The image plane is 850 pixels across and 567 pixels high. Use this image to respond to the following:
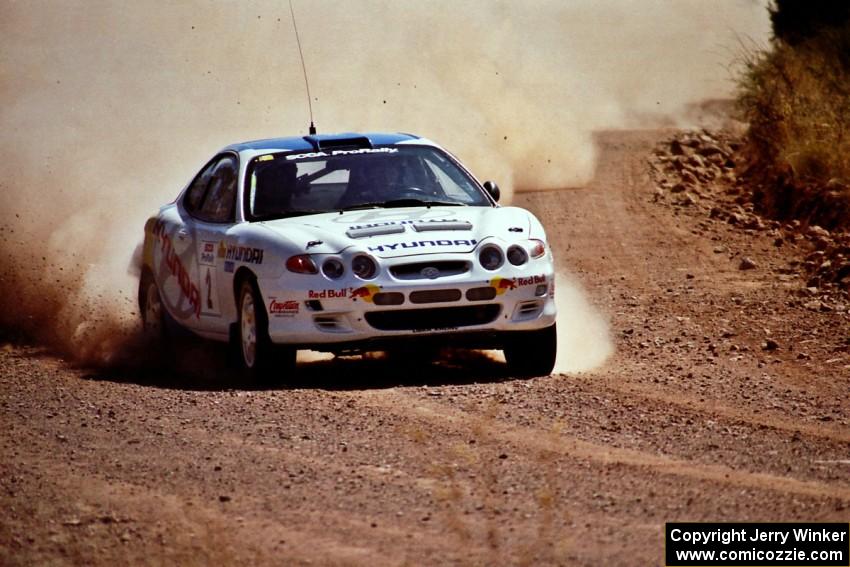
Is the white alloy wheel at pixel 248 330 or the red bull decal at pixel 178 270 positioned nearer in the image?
the white alloy wheel at pixel 248 330

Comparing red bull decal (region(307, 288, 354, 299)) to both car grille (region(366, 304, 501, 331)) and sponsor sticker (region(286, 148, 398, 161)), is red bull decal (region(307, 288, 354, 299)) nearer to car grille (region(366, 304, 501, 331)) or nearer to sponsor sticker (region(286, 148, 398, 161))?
car grille (region(366, 304, 501, 331))

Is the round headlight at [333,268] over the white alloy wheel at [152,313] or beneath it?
over

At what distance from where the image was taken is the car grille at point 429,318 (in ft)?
31.8

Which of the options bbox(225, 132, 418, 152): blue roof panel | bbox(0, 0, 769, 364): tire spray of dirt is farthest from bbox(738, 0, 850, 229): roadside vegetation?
bbox(225, 132, 418, 152): blue roof panel

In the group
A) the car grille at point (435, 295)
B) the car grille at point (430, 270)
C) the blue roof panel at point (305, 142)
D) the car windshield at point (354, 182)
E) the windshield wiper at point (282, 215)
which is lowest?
the car grille at point (435, 295)

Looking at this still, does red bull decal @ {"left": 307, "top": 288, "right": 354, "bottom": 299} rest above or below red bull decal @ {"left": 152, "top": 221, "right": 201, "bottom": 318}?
above

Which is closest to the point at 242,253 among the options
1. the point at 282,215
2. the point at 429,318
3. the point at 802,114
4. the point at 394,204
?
the point at 282,215

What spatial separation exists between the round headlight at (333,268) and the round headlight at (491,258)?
77 centimetres

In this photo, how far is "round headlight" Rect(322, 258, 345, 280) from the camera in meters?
9.66

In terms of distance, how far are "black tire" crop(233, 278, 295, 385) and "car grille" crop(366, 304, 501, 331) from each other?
538 mm

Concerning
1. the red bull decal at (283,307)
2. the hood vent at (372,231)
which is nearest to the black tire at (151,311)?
the red bull decal at (283,307)

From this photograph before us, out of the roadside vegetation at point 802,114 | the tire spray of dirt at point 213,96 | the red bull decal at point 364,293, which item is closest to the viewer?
the red bull decal at point 364,293

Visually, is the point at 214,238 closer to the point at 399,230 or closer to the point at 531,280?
the point at 399,230

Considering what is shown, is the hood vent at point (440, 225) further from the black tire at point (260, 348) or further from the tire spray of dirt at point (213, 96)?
the tire spray of dirt at point (213, 96)
